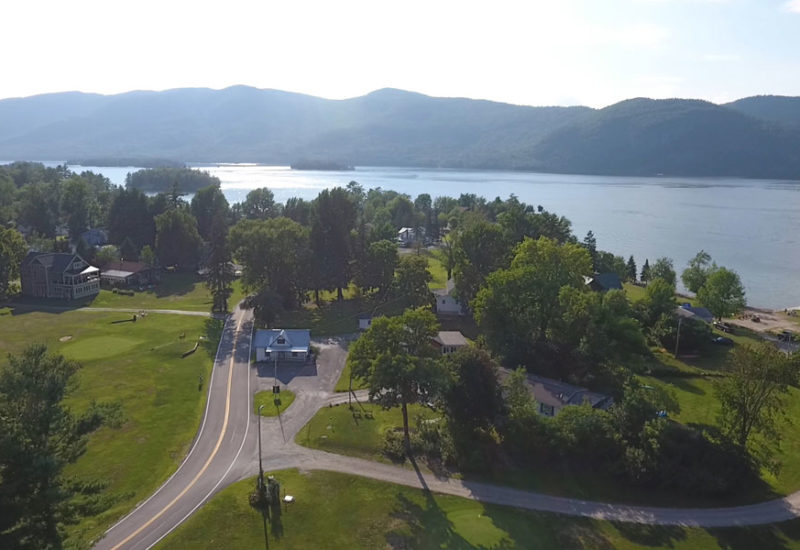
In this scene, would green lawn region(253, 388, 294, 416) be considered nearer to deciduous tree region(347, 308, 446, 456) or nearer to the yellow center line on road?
the yellow center line on road

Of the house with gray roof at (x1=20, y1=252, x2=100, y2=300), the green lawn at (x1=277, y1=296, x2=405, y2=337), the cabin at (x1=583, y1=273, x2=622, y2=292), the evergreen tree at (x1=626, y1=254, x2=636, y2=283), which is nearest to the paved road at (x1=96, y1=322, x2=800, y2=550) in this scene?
the green lawn at (x1=277, y1=296, x2=405, y2=337)

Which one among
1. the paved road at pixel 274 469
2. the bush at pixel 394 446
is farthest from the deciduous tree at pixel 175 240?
the bush at pixel 394 446

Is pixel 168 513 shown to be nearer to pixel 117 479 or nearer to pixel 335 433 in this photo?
pixel 117 479

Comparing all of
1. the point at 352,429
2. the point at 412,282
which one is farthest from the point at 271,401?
the point at 412,282

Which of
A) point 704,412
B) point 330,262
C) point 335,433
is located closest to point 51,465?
point 335,433

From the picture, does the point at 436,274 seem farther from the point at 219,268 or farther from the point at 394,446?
the point at 394,446

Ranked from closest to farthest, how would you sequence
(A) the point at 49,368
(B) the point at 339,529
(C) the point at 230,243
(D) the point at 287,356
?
A: 1. (A) the point at 49,368
2. (B) the point at 339,529
3. (D) the point at 287,356
4. (C) the point at 230,243
